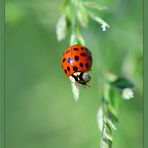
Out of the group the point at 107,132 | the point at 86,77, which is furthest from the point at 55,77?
the point at 107,132

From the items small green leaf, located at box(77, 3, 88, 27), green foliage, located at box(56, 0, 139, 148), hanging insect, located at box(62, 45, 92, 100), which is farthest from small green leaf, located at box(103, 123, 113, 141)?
small green leaf, located at box(77, 3, 88, 27)

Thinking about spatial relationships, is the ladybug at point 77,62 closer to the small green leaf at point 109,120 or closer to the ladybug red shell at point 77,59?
the ladybug red shell at point 77,59

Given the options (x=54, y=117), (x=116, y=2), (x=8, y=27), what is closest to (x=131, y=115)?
(x=54, y=117)

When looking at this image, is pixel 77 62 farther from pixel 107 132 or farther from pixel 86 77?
pixel 107 132

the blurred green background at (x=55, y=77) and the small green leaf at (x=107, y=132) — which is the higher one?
the blurred green background at (x=55, y=77)

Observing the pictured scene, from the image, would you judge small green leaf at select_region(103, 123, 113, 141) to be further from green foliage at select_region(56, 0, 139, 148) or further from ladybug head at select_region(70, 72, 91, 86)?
ladybug head at select_region(70, 72, 91, 86)

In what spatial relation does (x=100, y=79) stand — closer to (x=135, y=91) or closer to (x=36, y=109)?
(x=135, y=91)

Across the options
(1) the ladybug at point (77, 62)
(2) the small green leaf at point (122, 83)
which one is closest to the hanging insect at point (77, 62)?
(1) the ladybug at point (77, 62)
